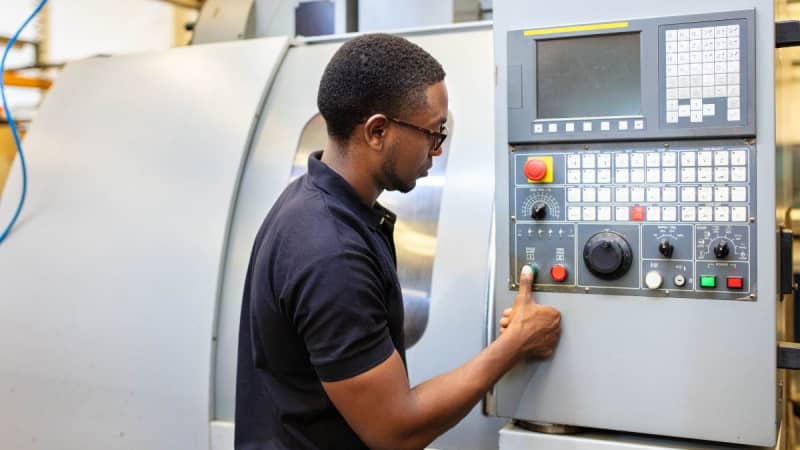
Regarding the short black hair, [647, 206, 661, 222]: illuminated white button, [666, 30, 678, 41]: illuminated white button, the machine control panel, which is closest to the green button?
the machine control panel

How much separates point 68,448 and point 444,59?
4.39 ft

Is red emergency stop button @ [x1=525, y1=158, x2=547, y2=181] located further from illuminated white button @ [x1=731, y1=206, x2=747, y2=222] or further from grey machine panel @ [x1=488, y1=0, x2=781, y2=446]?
illuminated white button @ [x1=731, y1=206, x2=747, y2=222]

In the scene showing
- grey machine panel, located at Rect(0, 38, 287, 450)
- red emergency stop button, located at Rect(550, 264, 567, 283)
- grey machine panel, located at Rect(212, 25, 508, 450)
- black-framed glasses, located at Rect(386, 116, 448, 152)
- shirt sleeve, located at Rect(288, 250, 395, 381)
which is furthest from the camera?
grey machine panel, located at Rect(0, 38, 287, 450)

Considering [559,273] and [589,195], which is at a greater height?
[589,195]

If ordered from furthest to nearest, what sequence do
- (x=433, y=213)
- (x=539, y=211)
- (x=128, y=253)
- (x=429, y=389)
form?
(x=128, y=253) < (x=433, y=213) < (x=539, y=211) < (x=429, y=389)

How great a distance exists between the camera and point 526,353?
1.17 metres

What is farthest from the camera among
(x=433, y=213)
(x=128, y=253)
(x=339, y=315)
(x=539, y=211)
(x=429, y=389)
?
(x=128, y=253)

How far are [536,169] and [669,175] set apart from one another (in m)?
0.19

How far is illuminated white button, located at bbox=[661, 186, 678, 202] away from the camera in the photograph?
3.69 ft

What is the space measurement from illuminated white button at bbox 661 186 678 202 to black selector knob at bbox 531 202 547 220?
17 cm

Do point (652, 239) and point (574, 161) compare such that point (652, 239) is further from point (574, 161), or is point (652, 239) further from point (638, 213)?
point (574, 161)

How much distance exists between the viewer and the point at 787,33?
111cm

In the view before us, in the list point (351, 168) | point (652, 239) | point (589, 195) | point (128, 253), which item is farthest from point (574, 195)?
point (128, 253)

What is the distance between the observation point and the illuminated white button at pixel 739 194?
109 centimetres
